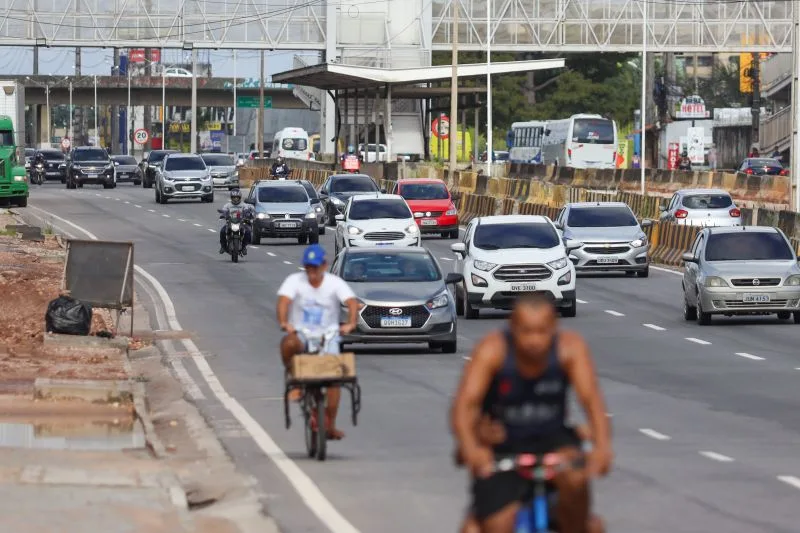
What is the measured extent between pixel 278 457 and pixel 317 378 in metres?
1.11

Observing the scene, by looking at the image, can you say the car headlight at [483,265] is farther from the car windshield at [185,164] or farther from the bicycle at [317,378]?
the car windshield at [185,164]

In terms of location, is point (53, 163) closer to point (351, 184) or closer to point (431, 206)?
point (351, 184)

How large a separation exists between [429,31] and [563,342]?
91.8 meters

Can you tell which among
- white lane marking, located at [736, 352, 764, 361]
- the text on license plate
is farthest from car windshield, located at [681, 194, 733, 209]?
white lane marking, located at [736, 352, 764, 361]

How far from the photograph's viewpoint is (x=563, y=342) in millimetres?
7469

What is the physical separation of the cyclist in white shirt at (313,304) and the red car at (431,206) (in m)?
37.6

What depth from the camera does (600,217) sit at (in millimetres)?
39719

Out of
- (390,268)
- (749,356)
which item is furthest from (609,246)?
(749,356)

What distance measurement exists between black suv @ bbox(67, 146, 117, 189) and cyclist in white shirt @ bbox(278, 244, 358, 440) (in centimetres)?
7239

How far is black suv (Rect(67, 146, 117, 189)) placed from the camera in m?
85.4

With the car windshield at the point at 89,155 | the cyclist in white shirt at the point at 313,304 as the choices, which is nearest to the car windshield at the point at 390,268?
the cyclist in white shirt at the point at 313,304

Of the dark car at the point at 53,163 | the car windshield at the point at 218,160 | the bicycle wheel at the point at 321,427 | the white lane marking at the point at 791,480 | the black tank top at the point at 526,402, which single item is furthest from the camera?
the dark car at the point at 53,163

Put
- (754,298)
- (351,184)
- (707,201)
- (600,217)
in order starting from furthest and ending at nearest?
(351,184) → (707,201) → (600,217) → (754,298)

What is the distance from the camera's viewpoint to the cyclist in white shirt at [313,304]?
13.7 meters
